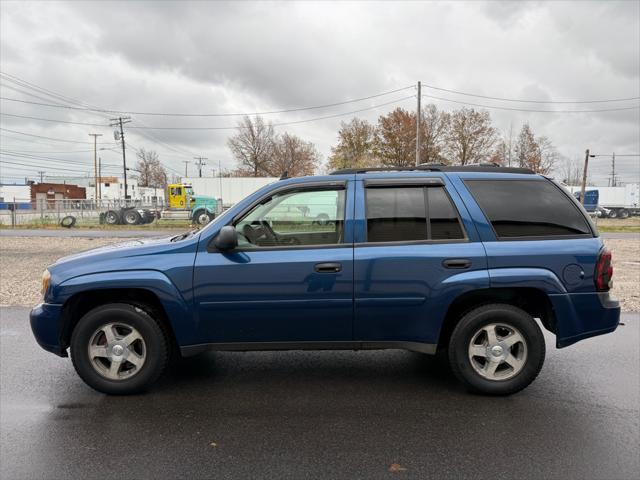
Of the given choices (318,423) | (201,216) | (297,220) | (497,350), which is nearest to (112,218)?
(201,216)

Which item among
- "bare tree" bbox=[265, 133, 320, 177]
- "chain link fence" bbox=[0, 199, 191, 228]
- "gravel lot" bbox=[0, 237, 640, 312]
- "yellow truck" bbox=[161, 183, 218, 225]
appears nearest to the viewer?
"gravel lot" bbox=[0, 237, 640, 312]

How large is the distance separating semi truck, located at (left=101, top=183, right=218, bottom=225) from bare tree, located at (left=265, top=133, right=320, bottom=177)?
40130mm

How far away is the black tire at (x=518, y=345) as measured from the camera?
357 cm

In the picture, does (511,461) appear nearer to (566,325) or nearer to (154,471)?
(566,325)

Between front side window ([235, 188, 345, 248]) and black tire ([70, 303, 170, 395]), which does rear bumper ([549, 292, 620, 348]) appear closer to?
front side window ([235, 188, 345, 248])

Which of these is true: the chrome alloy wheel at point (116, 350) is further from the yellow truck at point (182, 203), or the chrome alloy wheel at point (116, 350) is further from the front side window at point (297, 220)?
the yellow truck at point (182, 203)

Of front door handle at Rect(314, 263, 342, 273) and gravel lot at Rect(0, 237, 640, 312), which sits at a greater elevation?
front door handle at Rect(314, 263, 342, 273)

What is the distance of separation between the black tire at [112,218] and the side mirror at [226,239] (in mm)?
27270

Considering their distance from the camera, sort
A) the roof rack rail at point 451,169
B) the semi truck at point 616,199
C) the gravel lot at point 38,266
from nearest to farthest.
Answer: the roof rack rail at point 451,169 < the gravel lot at point 38,266 < the semi truck at point 616,199

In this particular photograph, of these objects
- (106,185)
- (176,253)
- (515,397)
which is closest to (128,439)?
(176,253)

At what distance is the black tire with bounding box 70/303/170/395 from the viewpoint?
356 centimetres

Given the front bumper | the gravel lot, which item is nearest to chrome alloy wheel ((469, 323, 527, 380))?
the front bumper

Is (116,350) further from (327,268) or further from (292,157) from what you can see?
(292,157)

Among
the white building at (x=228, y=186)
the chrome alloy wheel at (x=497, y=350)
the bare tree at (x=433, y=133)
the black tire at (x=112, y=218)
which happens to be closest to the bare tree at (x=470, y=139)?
the bare tree at (x=433, y=133)
